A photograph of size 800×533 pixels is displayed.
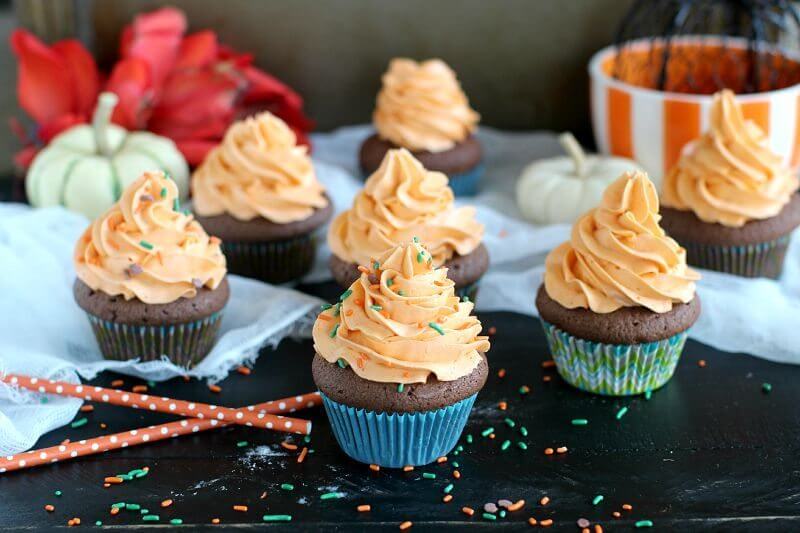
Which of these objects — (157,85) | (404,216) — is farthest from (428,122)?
(157,85)

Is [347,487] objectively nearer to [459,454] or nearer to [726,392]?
[459,454]

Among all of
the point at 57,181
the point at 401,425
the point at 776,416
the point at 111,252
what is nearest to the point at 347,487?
the point at 401,425

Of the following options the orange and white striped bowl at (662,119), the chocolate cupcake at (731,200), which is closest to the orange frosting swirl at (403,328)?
the chocolate cupcake at (731,200)

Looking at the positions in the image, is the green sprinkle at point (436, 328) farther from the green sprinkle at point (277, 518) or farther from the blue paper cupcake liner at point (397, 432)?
the green sprinkle at point (277, 518)

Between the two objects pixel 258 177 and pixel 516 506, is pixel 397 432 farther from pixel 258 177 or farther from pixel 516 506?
pixel 258 177

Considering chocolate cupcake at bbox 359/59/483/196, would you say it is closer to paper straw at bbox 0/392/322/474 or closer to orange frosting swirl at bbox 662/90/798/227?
orange frosting swirl at bbox 662/90/798/227

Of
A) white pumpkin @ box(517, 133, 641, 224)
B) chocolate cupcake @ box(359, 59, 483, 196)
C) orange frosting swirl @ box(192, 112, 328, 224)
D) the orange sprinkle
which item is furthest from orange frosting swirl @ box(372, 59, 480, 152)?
the orange sprinkle
